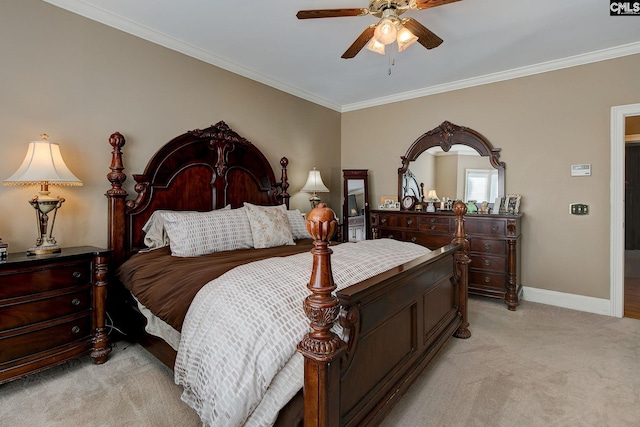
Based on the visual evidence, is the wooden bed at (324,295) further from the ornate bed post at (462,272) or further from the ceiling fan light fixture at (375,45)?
the ceiling fan light fixture at (375,45)

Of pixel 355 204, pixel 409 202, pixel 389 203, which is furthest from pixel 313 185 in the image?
pixel 409 202

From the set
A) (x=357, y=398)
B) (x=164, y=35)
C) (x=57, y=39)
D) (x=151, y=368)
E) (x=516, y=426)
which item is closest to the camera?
(x=357, y=398)

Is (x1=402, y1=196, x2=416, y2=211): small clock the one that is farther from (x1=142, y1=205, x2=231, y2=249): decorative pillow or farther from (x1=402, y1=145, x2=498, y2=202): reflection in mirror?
(x1=142, y1=205, x2=231, y2=249): decorative pillow

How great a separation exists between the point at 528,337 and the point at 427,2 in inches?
107

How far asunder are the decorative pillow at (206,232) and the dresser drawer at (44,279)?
0.60 metres

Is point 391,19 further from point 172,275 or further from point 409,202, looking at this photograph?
point 409,202

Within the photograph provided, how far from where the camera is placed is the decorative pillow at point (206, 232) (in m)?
2.50

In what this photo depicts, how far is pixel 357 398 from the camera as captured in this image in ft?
4.46

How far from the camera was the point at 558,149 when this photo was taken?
345cm

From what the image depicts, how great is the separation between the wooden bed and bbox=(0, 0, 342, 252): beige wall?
0.17 meters

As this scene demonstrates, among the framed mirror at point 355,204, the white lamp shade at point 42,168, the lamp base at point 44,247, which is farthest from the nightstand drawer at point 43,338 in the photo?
the framed mirror at point 355,204

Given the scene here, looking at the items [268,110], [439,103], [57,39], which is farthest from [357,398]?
[439,103]

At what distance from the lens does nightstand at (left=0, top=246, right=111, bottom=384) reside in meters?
1.86

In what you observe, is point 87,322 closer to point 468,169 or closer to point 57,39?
point 57,39
